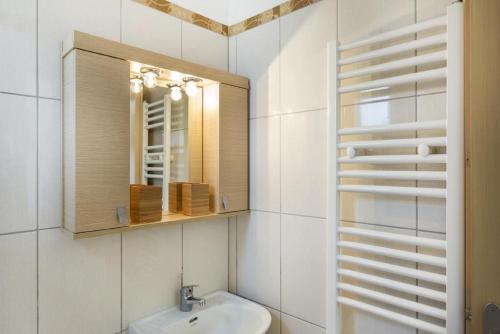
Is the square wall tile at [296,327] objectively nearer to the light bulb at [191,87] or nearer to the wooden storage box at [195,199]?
the wooden storage box at [195,199]

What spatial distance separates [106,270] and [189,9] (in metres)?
1.18

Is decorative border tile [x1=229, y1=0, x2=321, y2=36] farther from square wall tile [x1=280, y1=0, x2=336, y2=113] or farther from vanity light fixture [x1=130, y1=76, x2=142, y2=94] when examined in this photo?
vanity light fixture [x1=130, y1=76, x2=142, y2=94]

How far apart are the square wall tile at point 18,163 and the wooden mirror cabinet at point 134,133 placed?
3.9 inches

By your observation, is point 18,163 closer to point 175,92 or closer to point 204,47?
point 175,92

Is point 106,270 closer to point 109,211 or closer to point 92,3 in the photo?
point 109,211

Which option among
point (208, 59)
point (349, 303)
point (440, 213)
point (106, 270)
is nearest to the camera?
point (440, 213)

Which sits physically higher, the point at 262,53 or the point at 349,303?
the point at 262,53

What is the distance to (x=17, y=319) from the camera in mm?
1051

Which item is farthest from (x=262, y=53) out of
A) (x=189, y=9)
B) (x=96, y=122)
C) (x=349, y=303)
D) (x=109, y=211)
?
(x=349, y=303)

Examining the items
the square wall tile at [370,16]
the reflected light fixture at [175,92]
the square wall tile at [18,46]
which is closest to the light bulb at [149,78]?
the reflected light fixture at [175,92]

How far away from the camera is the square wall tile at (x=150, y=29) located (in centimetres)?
132

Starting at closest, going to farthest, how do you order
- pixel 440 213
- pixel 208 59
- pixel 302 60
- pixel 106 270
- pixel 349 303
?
pixel 440 213 < pixel 349 303 < pixel 106 270 < pixel 302 60 < pixel 208 59

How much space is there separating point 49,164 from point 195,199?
1.78ft

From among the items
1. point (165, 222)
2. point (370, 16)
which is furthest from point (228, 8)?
point (165, 222)
